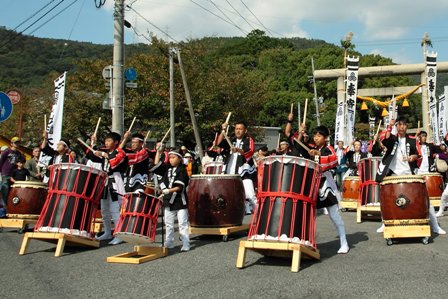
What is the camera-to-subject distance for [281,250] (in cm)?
587

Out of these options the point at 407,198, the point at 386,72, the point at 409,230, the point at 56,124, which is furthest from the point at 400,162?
the point at 386,72

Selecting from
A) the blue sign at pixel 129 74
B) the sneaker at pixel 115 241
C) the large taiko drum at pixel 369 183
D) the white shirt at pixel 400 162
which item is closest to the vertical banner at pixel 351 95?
the large taiko drum at pixel 369 183

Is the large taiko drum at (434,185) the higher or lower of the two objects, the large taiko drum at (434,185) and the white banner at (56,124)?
the lower

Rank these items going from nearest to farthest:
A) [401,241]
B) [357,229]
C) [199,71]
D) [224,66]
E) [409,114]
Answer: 1. [401,241]
2. [357,229]
3. [199,71]
4. [224,66]
5. [409,114]

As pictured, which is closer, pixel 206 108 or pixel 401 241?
pixel 401 241

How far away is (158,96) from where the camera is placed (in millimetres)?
23891

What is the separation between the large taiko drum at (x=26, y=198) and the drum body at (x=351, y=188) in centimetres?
660

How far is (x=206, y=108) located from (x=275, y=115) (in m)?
17.8

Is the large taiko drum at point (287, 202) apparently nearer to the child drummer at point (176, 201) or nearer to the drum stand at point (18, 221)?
the child drummer at point (176, 201)

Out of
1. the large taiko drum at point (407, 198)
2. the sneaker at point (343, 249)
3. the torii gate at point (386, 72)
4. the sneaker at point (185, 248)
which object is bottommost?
the sneaker at point (185, 248)

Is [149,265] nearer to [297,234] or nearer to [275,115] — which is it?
[297,234]

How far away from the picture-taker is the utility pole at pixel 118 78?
41.7ft

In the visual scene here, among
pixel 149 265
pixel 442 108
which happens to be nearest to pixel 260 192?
pixel 149 265

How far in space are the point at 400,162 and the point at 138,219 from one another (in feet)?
12.6
